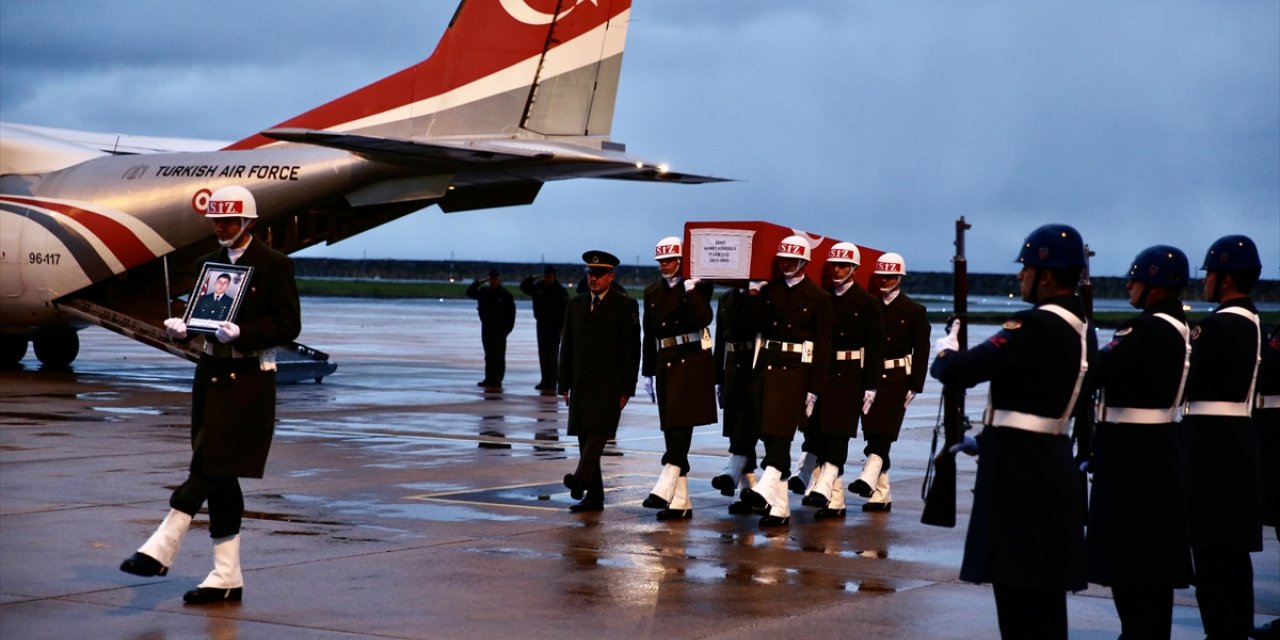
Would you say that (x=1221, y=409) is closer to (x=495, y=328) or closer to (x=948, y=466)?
(x=948, y=466)

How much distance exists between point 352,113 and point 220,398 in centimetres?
1452

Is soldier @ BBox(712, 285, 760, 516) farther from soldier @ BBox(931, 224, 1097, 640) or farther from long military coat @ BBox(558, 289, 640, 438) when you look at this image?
soldier @ BBox(931, 224, 1097, 640)

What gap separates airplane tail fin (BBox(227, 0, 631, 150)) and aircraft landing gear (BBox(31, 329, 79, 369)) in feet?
20.3

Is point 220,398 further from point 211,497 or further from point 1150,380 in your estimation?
point 1150,380

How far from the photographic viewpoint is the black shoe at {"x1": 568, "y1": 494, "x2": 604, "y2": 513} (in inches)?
457

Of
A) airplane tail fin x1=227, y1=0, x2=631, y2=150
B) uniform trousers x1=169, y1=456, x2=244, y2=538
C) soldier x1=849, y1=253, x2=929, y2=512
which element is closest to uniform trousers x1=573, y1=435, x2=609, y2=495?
soldier x1=849, y1=253, x2=929, y2=512

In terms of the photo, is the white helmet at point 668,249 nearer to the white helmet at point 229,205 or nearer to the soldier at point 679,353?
the soldier at point 679,353

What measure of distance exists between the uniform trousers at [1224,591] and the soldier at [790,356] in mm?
4049

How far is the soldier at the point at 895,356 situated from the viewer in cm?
1268

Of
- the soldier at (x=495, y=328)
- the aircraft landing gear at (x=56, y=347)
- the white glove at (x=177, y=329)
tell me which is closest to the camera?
the white glove at (x=177, y=329)

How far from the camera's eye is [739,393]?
12055 millimetres

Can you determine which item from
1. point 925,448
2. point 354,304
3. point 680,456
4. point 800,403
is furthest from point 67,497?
point 354,304

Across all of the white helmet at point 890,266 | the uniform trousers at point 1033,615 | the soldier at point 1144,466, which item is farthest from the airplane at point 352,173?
the uniform trousers at point 1033,615

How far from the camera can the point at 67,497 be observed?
11602mm
